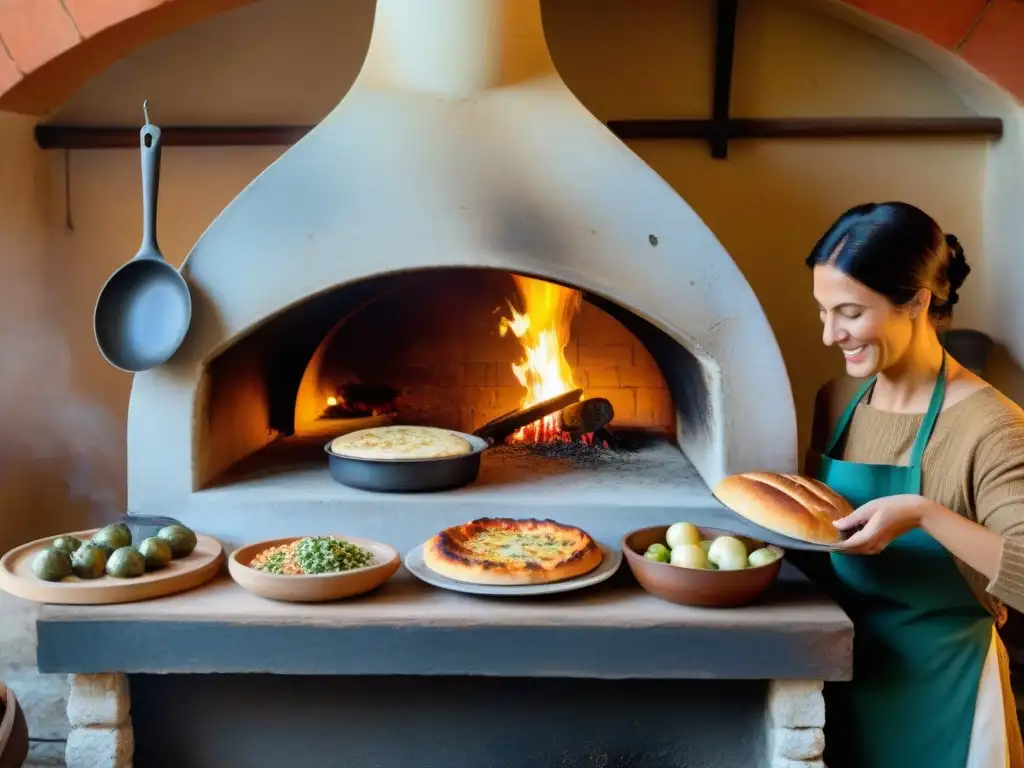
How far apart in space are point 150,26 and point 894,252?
2346mm

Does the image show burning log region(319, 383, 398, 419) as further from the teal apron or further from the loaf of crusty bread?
the teal apron

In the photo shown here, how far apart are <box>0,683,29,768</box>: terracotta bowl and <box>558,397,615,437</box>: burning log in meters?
1.72

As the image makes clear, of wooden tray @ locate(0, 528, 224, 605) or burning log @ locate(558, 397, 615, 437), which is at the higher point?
burning log @ locate(558, 397, 615, 437)

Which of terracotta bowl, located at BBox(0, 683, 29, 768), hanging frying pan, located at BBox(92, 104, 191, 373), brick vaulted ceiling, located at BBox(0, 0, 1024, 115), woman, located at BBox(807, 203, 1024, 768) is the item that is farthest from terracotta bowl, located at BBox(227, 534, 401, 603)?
brick vaulted ceiling, located at BBox(0, 0, 1024, 115)

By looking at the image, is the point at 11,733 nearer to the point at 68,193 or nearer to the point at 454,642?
the point at 454,642

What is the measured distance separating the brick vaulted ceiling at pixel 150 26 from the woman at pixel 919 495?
124 cm

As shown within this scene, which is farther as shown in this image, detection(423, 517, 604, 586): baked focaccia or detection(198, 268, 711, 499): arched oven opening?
detection(198, 268, 711, 499): arched oven opening

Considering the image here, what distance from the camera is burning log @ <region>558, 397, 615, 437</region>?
9.32ft

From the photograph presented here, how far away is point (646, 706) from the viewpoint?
6.13 feet

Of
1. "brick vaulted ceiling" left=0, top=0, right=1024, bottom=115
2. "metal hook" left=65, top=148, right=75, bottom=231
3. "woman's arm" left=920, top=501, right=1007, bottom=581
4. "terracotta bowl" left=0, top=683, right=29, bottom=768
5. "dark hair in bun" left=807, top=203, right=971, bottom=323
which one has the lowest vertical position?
"terracotta bowl" left=0, top=683, right=29, bottom=768

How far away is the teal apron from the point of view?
175 cm

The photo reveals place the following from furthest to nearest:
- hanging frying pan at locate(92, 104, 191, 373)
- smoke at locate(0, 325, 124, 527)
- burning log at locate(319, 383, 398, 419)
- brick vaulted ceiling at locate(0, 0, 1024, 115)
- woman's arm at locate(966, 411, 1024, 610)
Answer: burning log at locate(319, 383, 398, 419) < smoke at locate(0, 325, 124, 527) < brick vaulted ceiling at locate(0, 0, 1024, 115) < hanging frying pan at locate(92, 104, 191, 373) < woman's arm at locate(966, 411, 1024, 610)

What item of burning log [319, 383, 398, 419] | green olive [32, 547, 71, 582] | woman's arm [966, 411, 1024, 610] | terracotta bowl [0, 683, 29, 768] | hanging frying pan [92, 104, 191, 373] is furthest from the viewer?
burning log [319, 383, 398, 419]

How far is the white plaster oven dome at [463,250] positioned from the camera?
211 centimetres
